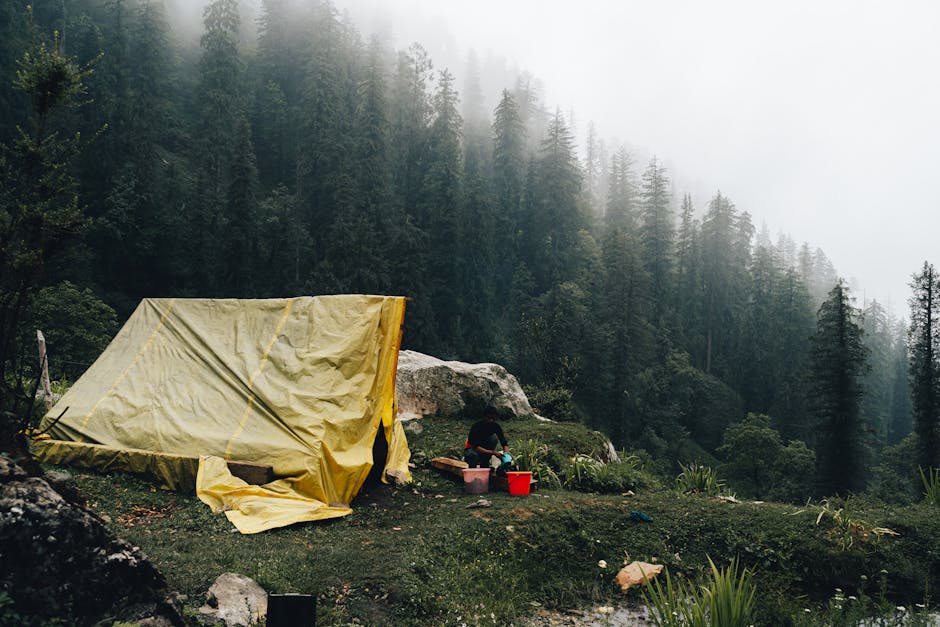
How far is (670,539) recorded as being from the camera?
22.7 feet

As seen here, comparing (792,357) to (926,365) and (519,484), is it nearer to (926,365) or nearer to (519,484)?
(926,365)

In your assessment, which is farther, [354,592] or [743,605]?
[354,592]

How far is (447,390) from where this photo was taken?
14.1 m

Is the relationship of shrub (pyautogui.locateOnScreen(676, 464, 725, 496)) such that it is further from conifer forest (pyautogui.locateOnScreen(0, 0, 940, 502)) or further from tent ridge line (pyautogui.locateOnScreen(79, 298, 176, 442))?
tent ridge line (pyautogui.locateOnScreen(79, 298, 176, 442))

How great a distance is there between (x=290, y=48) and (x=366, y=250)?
28.8 meters

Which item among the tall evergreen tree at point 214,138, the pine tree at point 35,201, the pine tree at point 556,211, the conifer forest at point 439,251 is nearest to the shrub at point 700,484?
the conifer forest at point 439,251

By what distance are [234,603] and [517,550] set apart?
3.14 m

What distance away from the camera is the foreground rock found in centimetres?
286

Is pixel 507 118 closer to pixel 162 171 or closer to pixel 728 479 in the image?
pixel 162 171

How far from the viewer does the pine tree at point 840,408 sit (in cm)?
2788

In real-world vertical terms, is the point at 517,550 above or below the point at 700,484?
above

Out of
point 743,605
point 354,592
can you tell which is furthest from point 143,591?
point 743,605

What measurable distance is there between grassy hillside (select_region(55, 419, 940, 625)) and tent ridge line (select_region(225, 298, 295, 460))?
0.89 m

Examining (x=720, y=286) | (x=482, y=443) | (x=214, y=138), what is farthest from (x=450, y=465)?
(x=720, y=286)
